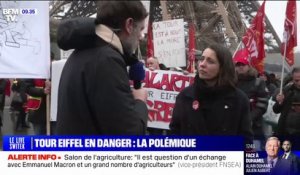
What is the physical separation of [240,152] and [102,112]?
2.16 ft

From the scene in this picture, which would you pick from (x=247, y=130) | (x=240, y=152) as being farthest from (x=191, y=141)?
(x=247, y=130)

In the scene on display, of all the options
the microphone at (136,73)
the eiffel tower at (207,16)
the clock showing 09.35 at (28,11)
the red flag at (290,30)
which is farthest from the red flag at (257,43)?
the eiffel tower at (207,16)

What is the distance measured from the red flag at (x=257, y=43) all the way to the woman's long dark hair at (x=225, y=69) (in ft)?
16.4

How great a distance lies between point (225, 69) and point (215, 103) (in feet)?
0.78

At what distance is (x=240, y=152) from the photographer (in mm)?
2412

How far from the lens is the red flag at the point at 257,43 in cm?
832

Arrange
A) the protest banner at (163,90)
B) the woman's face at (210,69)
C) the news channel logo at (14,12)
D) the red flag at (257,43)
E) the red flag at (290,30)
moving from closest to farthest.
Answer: the woman's face at (210,69) → the news channel logo at (14,12) → the protest banner at (163,90) → the red flag at (290,30) → the red flag at (257,43)

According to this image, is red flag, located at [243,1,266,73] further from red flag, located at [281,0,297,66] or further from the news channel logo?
the news channel logo

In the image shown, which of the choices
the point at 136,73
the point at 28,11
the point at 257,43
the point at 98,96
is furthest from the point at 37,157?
the point at 257,43

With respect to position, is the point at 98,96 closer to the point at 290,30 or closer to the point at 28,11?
the point at 28,11

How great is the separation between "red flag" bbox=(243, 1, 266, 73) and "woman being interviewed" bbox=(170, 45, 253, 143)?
502 centimetres

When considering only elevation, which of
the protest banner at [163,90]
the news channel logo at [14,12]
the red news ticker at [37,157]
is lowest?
the protest banner at [163,90]

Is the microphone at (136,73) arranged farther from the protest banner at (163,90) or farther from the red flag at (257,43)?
the red flag at (257,43)

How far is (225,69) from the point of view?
336 cm
